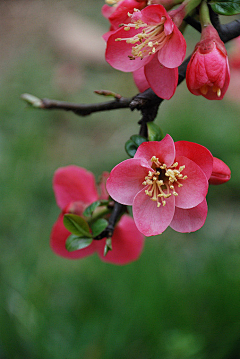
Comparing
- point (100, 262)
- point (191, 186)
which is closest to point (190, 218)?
point (191, 186)

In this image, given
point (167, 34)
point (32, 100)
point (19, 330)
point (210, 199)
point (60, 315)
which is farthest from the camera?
point (210, 199)

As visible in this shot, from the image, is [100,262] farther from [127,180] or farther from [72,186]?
[127,180]

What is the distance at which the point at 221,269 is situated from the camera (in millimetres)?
1089

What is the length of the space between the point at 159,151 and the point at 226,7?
0.52 ft

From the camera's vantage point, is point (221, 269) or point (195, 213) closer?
point (195, 213)

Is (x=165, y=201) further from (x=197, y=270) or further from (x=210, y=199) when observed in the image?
(x=210, y=199)

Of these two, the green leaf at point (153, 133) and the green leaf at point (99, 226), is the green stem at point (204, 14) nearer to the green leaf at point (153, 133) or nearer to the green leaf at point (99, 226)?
the green leaf at point (153, 133)

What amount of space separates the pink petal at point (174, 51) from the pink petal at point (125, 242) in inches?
11.0

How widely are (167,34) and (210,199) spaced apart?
4.36 ft

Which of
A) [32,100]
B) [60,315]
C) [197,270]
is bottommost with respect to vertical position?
[60,315]

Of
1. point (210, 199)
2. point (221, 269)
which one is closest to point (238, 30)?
point (221, 269)

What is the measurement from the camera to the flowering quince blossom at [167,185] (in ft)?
1.09

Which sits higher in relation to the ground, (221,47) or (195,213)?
(221,47)

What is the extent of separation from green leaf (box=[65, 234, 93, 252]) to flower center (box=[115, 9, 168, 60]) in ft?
0.72
